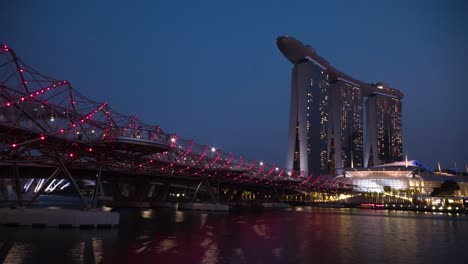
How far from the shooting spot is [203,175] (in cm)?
9519

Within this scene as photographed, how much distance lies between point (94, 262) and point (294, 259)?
10931 mm

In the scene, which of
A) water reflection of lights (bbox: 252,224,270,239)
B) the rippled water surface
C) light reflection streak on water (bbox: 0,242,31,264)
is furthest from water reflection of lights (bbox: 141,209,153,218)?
light reflection streak on water (bbox: 0,242,31,264)

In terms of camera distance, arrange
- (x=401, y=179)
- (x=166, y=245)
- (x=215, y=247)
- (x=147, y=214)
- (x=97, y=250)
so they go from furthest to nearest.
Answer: (x=401, y=179) → (x=147, y=214) → (x=166, y=245) → (x=215, y=247) → (x=97, y=250)

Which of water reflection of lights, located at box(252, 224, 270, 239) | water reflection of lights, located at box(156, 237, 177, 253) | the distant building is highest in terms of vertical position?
the distant building

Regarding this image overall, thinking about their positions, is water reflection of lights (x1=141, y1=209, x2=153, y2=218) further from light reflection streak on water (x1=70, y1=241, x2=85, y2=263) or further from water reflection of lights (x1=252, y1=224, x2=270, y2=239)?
light reflection streak on water (x1=70, y1=241, x2=85, y2=263)

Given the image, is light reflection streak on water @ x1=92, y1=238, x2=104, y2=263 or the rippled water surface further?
the rippled water surface

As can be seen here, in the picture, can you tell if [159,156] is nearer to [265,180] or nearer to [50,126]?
[50,126]

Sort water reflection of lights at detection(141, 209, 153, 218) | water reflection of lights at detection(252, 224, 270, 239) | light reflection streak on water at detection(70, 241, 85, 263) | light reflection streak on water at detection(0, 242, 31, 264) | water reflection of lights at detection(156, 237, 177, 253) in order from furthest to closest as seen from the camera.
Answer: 1. water reflection of lights at detection(141, 209, 153, 218)
2. water reflection of lights at detection(252, 224, 270, 239)
3. water reflection of lights at detection(156, 237, 177, 253)
4. light reflection streak on water at detection(70, 241, 85, 263)
5. light reflection streak on water at detection(0, 242, 31, 264)

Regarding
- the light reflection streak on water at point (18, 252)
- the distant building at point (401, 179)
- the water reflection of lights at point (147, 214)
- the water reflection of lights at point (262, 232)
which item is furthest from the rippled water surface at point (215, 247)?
the distant building at point (401, 179)

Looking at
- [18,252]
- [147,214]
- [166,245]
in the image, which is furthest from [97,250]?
[147,214]

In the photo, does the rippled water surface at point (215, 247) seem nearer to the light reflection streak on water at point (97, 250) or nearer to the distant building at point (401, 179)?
the light reflection streak on water at point (97, 250)

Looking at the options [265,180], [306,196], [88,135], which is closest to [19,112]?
[88,135]

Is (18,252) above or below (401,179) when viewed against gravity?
below

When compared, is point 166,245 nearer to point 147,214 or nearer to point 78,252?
point 78,252
